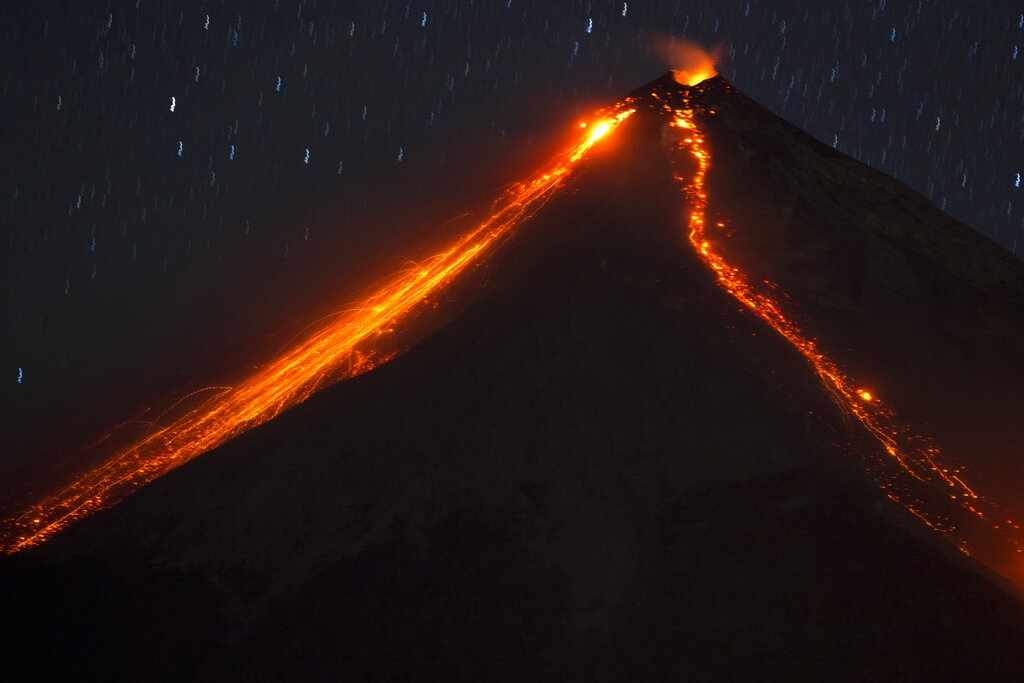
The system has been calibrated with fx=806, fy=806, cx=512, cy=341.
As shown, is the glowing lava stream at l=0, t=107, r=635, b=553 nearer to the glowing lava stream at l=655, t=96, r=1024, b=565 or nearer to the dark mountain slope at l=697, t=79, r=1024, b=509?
the dark mountain slope at l=697, t=79, r=1024, b=509

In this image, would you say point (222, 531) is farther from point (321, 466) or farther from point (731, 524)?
point (731, 524)

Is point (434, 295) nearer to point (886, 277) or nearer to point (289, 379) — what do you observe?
point (289, 379)

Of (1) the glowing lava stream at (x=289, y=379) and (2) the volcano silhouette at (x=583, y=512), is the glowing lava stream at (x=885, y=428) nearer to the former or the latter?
(2) the volcano silhouette at (x=583, y=512)

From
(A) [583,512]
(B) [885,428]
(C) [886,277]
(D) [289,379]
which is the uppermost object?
(A) [583,512]

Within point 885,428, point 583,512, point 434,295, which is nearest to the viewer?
point 583,512

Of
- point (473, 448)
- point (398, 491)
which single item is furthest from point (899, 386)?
point (398, 491)

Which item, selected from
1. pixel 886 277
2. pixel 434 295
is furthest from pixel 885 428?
pixel 434 295
